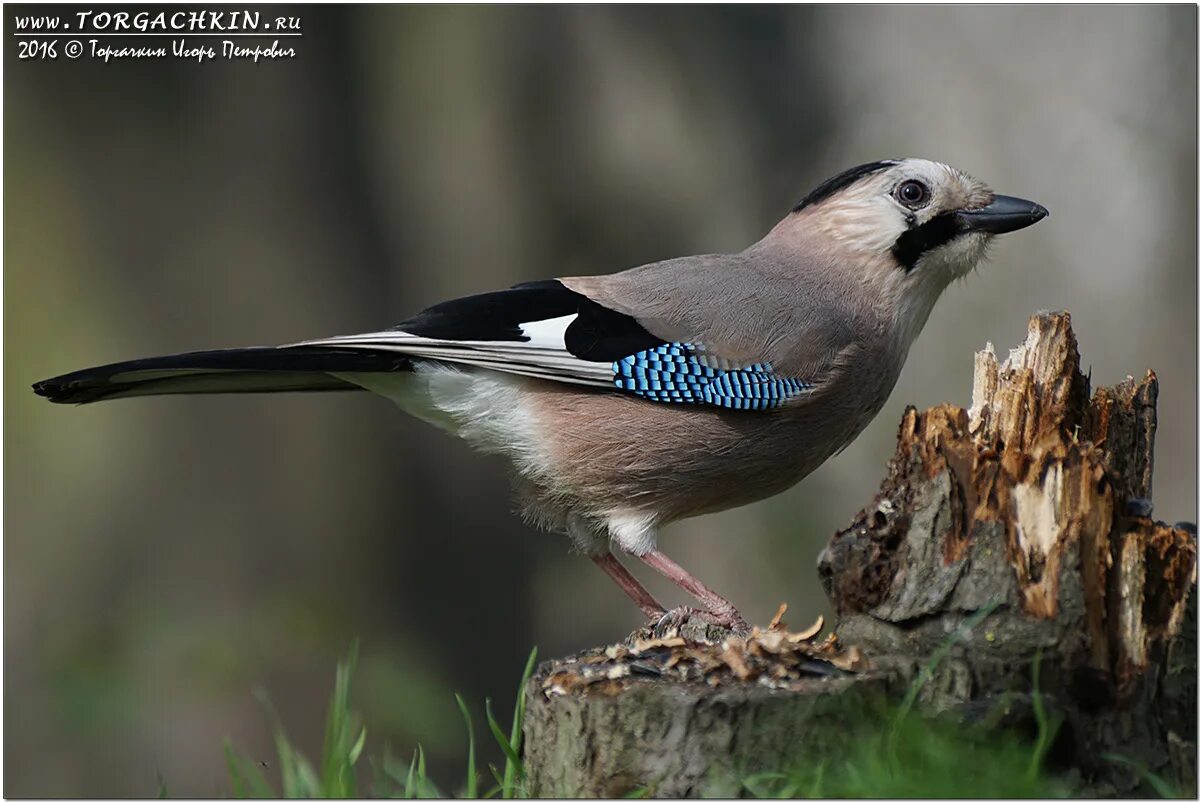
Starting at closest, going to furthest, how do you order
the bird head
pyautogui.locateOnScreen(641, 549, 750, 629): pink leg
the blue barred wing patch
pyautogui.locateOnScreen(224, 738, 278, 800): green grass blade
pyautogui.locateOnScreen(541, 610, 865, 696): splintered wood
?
pyautogui.locateOnScreen(541, 610, 865, 696): splintered wood → pyautogui.locateOnScreen(224, 738, 278, 800): green grass blade → pyautogui.locateOnScreen(641, 549, 750, 629): pink leg → the blue barred wing patch → the bird head

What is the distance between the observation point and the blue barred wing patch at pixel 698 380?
14.4 ft

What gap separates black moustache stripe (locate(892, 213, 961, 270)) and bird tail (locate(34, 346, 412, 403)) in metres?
1.91

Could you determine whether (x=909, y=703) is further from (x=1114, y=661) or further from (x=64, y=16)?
(x=64, y=16)

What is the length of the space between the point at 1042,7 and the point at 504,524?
17.3 feet

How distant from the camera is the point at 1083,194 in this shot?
8.78 meters

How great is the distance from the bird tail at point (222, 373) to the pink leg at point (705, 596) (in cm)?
115

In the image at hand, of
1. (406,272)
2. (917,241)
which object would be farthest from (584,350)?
(406,272)

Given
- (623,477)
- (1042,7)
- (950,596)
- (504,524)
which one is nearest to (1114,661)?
(950,596)

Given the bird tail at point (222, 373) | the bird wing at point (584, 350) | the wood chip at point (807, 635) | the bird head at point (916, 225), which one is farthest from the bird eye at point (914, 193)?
the wood chip at point (807, 635)

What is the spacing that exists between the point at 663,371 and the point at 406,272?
3.83 m

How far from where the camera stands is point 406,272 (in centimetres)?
792

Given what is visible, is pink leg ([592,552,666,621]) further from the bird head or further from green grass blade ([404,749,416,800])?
the bird head

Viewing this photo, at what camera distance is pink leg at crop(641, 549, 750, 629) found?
422cm

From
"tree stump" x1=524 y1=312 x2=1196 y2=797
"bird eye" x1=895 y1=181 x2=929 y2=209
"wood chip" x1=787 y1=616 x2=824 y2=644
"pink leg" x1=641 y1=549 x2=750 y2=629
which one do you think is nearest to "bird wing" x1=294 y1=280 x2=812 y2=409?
"pink leg" x1=641 y1=549 x2=750 y2=629
